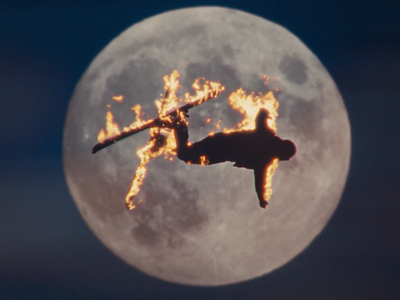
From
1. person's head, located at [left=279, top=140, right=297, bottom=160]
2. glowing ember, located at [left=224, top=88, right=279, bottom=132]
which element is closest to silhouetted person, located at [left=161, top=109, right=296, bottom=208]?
person's head, located at [left=279, top=140, right=297, bottom=160]

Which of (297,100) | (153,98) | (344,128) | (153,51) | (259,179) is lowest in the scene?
(259,179)

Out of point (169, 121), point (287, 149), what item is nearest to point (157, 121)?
point (169, 121)

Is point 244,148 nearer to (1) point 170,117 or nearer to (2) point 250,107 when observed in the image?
(2) point 250,107

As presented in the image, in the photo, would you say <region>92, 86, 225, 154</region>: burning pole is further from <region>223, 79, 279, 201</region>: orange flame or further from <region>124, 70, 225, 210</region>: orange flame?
<region>223, 79, 279, 201</region>: orange flame

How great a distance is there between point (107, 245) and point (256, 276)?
15.1ft

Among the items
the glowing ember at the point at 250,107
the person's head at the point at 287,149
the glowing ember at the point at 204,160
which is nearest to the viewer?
the person's head at the point at 287,149

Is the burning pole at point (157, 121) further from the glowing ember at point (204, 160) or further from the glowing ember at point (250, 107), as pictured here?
the glowing ember at point (204, 160)

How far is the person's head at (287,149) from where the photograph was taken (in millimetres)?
5348

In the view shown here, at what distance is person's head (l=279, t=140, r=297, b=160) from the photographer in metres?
5.35

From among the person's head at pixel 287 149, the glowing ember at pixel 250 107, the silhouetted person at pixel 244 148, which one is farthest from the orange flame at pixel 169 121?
the person's head at pixel 287 149

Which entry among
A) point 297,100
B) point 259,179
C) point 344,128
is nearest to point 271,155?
point 259,179

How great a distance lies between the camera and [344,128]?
31.9ft

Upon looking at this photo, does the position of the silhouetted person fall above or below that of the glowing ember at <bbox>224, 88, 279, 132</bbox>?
below

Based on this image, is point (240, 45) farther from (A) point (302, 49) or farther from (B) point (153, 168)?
(B) point (153, 168)
